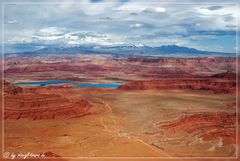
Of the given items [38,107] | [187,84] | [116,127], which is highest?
[38,107]

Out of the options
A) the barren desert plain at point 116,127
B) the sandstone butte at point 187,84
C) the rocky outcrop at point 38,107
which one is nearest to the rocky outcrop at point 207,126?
the barren desert plain at point 116,127

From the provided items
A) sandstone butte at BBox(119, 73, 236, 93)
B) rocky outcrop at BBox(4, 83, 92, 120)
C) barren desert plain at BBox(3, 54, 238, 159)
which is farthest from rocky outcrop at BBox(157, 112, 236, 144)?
sandstone butte at BBox(119, 73, 236, 93)

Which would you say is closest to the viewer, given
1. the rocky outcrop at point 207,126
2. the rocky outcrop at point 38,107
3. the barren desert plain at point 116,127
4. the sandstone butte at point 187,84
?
the barren desert plain at point 116,127

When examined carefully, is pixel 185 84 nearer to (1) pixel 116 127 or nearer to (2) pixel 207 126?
(1) pixel 116 127

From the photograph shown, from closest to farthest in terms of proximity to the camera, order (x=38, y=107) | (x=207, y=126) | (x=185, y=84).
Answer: (x=207, y=126)
(x=38, y=107)
(x=185, y=84)

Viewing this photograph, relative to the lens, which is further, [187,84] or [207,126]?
[187,84]

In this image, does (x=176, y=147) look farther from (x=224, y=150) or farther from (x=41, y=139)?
(x=41, y=139)

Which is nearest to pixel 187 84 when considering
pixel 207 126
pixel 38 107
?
pixel 38 107

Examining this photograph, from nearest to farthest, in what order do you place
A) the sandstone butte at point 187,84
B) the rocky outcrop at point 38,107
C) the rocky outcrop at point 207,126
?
1. the rocky outcrop at point 207,126
2. the rocky outcrop at point 38,107
3. the sandstone butte at point 187,84

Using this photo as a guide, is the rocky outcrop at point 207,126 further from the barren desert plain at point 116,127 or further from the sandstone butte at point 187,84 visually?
the sandstone butte at point 187,84

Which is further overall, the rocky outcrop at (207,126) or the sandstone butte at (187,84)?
the sandstone butte at (187,84)
